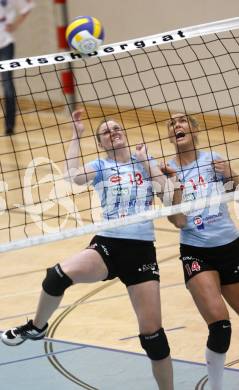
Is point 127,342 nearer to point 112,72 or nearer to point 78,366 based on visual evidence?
point 78,366

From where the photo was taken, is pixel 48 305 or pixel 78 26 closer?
pixel 48 305

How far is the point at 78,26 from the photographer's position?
22.4ft

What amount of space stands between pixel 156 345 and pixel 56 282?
2.48ft

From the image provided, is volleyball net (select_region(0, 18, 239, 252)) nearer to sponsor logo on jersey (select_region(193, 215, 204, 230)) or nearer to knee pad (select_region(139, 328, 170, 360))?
sponsor logo on jersey (select_region(193, 215, 204, 230))

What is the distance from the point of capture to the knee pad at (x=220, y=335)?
5.92 metres

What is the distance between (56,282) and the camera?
20.2 ft

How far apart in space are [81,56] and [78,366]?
7.09ft

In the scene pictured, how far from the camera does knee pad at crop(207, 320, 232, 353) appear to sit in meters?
5.92

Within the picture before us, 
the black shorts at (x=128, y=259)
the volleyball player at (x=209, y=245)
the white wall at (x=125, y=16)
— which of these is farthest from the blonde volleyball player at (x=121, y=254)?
the white wall at (x=125, y=16)

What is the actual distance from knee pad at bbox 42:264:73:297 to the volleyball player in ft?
2.45

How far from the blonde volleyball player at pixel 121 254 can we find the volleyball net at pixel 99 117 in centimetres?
132

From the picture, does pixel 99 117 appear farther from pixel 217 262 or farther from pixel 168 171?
pixel 217 262

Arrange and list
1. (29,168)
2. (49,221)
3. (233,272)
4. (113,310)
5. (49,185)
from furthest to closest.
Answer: (29,168) < (49,185) < (49,221) < (113,310) < (233,272)

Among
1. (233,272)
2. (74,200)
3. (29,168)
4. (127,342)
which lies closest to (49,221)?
(74,200)
